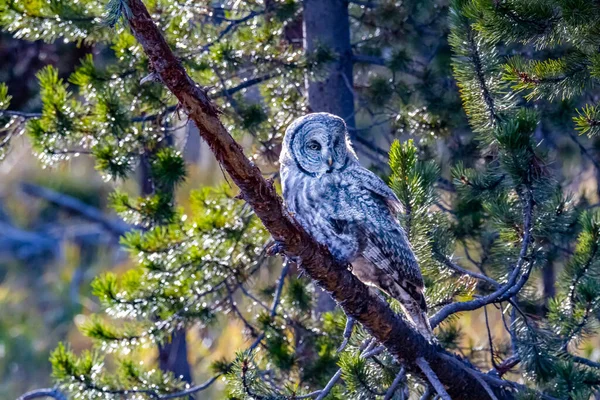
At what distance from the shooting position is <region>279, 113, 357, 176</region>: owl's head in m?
3.53

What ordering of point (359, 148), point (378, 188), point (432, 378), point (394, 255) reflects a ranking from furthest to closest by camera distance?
point (359, 148), point (378, 188), point (394, 255), point (432, 378)

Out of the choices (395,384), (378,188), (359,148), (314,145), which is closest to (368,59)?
(359,148)

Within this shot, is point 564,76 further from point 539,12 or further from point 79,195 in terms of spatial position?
point 79,195

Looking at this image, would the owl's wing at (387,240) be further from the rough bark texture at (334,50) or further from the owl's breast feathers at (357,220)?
the rough bark texture at (334,50)

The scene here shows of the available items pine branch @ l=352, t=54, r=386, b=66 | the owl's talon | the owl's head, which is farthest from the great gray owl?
pine branch @ l=352, t=54, r=386, b=66

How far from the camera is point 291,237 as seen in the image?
2.75 m

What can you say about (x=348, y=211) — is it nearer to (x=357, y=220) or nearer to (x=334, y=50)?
(x=357, y=220)

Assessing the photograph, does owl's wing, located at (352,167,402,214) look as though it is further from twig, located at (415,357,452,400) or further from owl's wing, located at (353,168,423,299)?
twig, located at (415,357,452,400)

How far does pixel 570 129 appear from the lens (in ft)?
14.8

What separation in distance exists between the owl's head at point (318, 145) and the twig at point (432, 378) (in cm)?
87

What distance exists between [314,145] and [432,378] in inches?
42.7

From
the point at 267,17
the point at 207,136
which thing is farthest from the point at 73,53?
→ the point at 207,136

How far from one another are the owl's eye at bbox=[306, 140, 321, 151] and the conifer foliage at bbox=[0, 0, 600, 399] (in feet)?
1.20

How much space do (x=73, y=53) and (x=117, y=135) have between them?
9.20 ft
